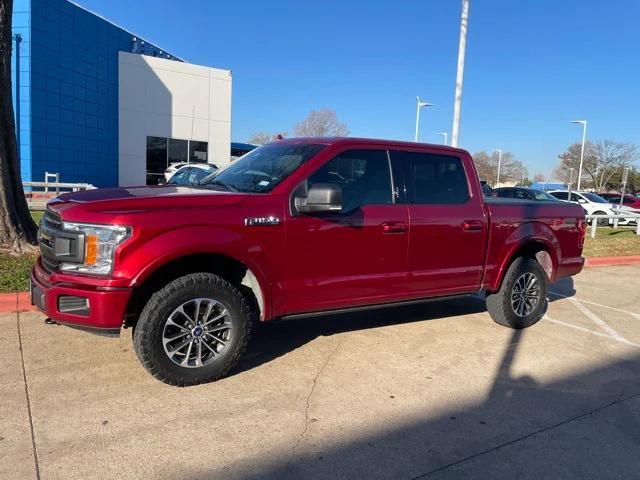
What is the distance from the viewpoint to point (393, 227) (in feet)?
15.7

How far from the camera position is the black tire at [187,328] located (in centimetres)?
376

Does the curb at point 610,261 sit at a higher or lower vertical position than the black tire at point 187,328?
lower

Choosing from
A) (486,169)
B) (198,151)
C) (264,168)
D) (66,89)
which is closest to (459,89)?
(264,168)

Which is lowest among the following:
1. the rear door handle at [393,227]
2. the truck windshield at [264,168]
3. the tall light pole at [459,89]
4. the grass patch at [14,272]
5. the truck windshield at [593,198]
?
the grass patch at [14,272]

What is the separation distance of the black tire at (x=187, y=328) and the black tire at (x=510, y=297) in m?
3.10

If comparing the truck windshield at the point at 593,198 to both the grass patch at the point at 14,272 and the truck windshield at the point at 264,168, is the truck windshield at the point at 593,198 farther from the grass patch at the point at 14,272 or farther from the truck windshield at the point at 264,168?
the grass patch at the point at 14,272

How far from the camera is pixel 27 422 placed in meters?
3.36

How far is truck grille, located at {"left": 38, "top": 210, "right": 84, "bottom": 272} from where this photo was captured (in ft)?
11.9

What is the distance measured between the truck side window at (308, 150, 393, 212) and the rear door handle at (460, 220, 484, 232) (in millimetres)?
933

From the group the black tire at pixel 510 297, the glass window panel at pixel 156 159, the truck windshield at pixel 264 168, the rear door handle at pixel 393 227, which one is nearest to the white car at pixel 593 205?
the black tire at pixel 510 297

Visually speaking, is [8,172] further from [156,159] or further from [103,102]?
[156,159]

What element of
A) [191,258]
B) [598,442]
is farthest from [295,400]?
[598,442]

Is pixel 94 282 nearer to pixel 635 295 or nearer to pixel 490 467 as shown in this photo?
pixel 490 467

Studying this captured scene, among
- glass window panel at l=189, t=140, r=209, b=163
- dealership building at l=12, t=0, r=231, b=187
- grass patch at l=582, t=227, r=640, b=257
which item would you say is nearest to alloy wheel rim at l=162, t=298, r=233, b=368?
grass patch at l=582, t=227, r=640, b=257
